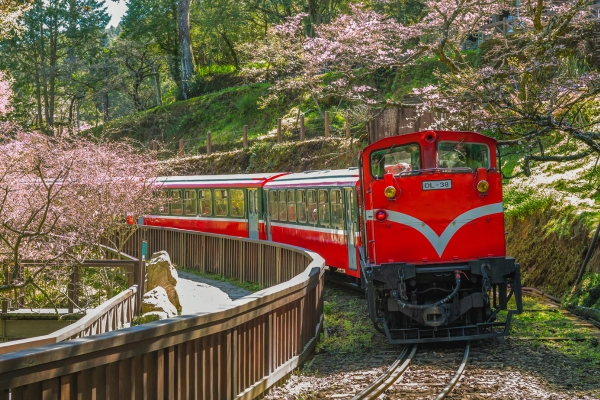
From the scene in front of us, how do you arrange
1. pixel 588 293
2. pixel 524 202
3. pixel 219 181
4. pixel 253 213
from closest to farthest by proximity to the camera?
pixel 588 293
pixel 524 202
pixel 253 213
pixel 219 181

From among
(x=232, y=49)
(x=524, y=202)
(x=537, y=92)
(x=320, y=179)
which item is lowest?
(x=524, y=202)

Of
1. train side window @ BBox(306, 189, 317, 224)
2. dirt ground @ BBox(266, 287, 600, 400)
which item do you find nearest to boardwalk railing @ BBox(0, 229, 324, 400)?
dirt ground @ BBox(266, 287, 600, 400)

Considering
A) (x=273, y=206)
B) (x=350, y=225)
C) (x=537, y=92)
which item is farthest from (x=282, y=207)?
(x=537, y=92)

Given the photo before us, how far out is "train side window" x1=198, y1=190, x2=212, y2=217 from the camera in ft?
85.7

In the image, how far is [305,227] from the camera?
19469 millimetres

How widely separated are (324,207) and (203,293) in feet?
11.4

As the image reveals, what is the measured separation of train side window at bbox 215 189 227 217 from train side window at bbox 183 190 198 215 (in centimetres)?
160

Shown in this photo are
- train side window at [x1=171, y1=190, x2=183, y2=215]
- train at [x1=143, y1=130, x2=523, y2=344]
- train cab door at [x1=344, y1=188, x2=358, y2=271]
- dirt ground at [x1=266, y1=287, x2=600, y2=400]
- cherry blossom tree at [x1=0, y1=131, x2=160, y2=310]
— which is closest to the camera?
dirt ground at [x1=266, y1=287, x2=600, y2=400]

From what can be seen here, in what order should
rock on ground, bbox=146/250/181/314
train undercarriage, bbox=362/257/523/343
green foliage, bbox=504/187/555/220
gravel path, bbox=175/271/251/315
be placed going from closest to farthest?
train undercarriage, bbox=362/257/523/343 < gravel path, bbox=175/271/251/315 < rock on ground, bbox=146/250/181/314 < green foliage, bbox=504/187/555/220

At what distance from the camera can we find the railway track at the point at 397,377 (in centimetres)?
774

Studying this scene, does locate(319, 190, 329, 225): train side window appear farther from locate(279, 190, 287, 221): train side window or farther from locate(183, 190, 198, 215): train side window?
locate(183, 190, 198, 215): train side window

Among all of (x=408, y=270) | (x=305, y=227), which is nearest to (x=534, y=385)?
(x=408, y=270)

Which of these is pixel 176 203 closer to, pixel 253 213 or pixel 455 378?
pixel 253 213

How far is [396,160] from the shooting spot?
36.7 ft
